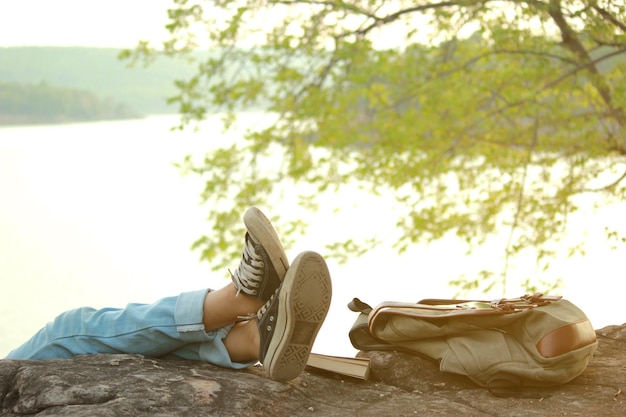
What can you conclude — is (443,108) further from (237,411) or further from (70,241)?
(70,241)

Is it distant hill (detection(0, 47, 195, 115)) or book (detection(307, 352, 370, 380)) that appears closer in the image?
book (detection(307, 352, 370, 380))

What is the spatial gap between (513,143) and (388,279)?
509 cm

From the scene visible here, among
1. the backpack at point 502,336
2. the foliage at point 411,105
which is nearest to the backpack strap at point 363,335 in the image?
the backpack at point 502,336

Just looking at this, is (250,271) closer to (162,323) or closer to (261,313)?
(261,313)

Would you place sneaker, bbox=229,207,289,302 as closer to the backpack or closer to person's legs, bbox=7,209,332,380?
person's legs, bbox=7,209,332,380

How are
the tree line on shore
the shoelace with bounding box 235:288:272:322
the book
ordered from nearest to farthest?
the shoelace with bounding box 235:288:272:322
the book
the tree line on shore

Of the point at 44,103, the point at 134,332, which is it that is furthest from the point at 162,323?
the point at 44,103

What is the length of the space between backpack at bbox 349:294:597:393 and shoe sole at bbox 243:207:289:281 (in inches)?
14.7

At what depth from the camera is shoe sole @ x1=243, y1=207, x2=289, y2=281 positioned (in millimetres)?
2094

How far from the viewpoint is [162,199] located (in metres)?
18.3

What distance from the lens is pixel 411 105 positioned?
19.3 ft

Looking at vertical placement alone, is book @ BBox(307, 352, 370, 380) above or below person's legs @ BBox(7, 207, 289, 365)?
below

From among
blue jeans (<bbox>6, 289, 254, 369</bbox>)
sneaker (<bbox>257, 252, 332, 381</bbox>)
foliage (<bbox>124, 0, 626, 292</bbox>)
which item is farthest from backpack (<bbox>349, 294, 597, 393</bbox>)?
foliage (<bbox>124, 0, 626, 292</bbox>)

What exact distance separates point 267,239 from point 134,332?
19.2 inches
